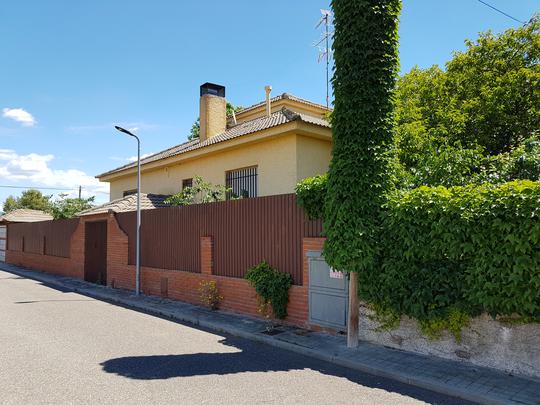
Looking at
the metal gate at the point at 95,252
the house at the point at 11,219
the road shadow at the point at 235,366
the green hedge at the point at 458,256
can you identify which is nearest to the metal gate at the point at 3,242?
the house at the point at 11,219

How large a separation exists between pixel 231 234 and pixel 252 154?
475 cm

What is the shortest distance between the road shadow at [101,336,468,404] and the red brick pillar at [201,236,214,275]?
12.5 feet

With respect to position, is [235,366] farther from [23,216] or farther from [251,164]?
[23,216]

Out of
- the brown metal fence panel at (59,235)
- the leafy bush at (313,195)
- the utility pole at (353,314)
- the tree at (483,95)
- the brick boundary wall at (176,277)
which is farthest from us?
the brown metal fence panel at (59,235)

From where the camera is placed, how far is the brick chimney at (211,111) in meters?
19.3

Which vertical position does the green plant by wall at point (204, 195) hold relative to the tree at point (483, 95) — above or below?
below

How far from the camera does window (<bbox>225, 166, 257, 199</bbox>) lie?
14.2 metres

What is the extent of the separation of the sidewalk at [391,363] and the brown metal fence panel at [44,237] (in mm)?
11006

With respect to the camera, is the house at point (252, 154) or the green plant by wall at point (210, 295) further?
the house at point (252, 154)

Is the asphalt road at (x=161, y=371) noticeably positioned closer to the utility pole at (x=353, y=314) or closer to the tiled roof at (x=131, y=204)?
the utility pole at (x=353, y=314)

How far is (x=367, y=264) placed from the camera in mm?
6453

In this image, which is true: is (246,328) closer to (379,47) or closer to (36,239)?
(379,47)

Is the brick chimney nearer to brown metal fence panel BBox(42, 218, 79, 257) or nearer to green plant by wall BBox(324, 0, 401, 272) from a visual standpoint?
brown metal fence panel BBox(42, 218, 79, 257)

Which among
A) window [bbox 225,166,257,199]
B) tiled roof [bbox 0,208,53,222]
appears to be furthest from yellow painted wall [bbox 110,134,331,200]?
tiled roof [bbox 0,208,53,222]
